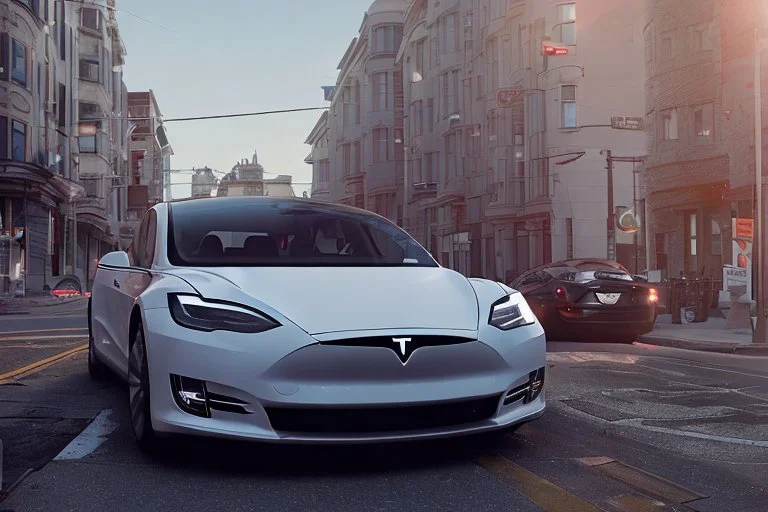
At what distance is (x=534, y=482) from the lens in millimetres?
4066

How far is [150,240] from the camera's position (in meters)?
5.94

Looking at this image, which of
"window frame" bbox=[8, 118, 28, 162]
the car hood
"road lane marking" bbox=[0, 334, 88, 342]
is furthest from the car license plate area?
"window frame" bbox=[8, 118, 28, 162]

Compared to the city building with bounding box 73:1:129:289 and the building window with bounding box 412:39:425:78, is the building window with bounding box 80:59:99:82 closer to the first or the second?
the city building with bounding box 73:1:129:289

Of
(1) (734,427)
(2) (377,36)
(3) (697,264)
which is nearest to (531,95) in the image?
(3) (697,264)

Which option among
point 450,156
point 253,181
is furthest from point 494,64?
point 253,181

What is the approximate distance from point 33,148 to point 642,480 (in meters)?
38.1

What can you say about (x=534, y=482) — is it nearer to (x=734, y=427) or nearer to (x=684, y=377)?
(x=734, y=427)

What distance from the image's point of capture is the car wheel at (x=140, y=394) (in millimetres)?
4473

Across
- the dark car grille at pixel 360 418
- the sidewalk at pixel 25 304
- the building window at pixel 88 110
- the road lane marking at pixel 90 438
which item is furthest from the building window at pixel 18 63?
the dark car grille at pixel 360 418

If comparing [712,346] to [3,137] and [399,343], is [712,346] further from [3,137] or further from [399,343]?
[3,137]

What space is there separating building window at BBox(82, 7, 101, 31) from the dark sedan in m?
44.9

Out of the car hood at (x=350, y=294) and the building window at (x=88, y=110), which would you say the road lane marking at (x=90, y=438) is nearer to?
the car hood at (x=350, y=294)

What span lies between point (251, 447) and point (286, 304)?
34.9 inches

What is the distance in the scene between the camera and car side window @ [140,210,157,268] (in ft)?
18.4
